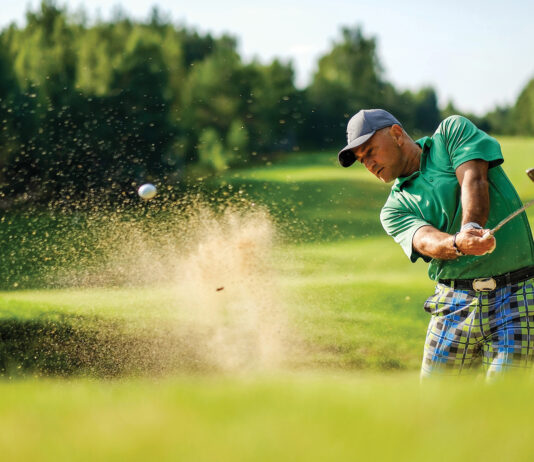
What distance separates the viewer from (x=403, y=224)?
4004 mm

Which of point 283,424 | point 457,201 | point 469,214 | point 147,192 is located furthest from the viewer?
point 147,192

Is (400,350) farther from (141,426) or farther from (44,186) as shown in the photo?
(44,186)

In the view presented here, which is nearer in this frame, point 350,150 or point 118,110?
point 350,150

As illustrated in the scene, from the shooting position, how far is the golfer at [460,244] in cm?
363

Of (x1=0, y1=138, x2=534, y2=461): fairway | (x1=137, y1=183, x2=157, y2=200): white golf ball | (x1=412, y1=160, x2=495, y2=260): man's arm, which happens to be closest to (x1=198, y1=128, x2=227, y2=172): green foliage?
(x1=0, y1=138, x2=534, y2=461): fairway

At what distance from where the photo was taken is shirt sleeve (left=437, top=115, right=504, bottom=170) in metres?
3.63

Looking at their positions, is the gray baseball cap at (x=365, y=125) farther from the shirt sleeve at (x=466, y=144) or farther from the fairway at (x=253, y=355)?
the fairway at (x=253, y=355)

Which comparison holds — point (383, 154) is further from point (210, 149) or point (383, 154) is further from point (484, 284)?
point (210, 149)

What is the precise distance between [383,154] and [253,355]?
593 centimetres

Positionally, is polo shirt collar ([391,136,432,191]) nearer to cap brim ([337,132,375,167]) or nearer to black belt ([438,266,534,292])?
Result: cap brim ([337,132,375,167])

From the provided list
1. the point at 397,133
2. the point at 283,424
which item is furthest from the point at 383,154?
the point at 283,424

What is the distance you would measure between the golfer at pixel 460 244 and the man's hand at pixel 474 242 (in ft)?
0.07

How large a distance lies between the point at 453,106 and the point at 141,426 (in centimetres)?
10014

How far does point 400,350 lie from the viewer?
9117 millimetres
